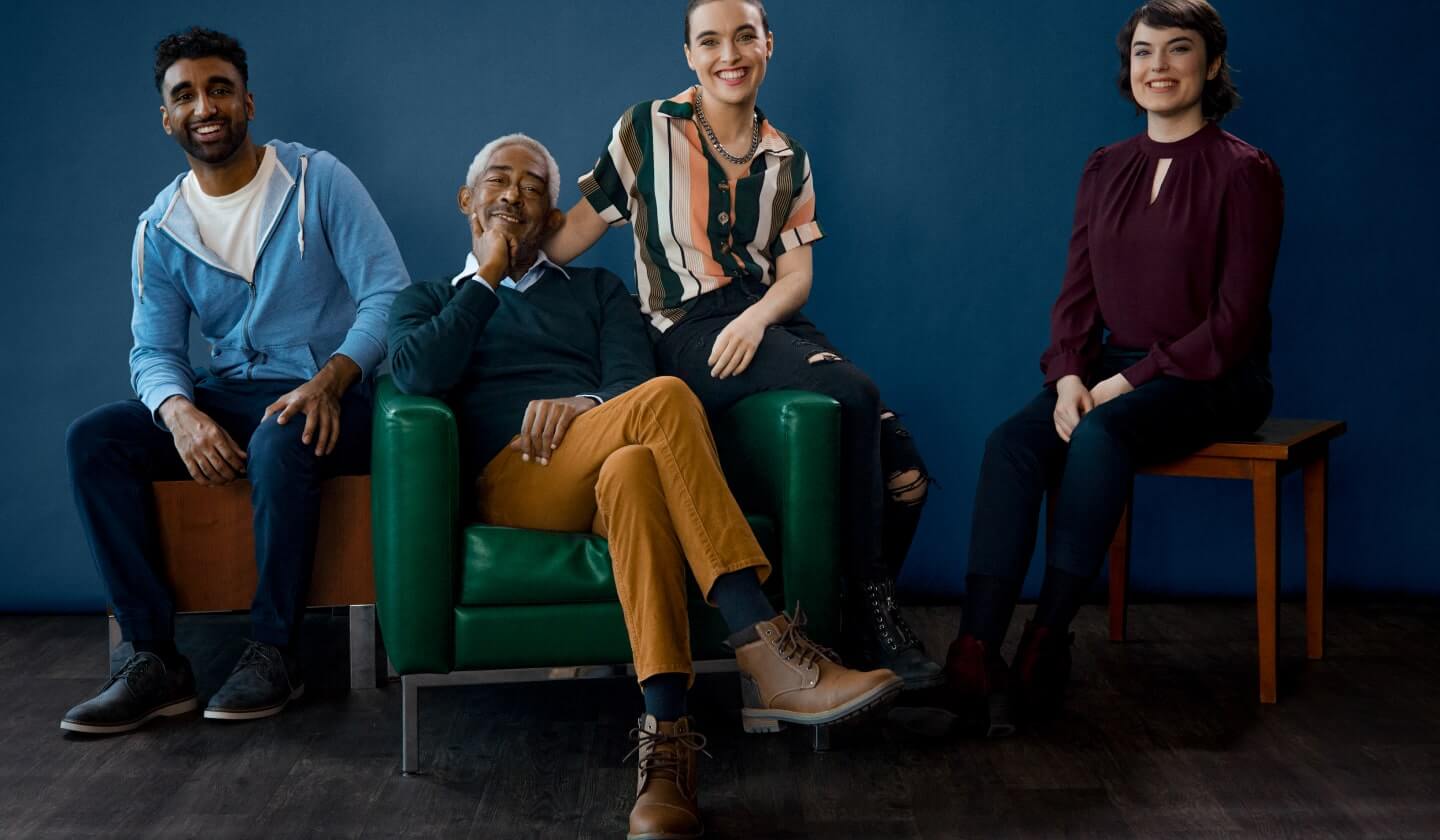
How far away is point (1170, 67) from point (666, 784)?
6.09ft

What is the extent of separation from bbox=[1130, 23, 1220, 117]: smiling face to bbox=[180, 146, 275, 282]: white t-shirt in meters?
1.97

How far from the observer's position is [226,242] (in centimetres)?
302

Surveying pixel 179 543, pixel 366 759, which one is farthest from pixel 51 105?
pixel 366 759

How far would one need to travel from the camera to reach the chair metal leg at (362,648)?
9.60 ft

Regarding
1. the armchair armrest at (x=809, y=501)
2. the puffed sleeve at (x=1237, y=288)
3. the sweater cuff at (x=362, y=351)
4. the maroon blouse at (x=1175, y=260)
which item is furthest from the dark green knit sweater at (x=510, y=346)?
the puffed sleeve at (x=1237, y=288)

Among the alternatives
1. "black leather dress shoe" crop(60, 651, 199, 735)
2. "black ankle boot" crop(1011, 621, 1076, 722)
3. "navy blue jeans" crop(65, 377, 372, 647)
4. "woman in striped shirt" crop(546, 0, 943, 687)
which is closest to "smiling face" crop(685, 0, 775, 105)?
"woman in striped shirt" crop(546, 0, 943, 687)

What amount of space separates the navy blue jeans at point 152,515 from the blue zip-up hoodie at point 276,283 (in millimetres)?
221

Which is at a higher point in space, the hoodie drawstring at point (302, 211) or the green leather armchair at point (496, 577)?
the hoodie drawstring at point (302, 211)

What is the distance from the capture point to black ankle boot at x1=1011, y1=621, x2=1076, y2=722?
2639 mm

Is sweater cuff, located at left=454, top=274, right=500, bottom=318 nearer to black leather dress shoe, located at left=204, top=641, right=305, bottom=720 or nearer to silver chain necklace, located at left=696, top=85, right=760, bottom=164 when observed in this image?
silver chain necklace, located at left=696, top=85, right=760, bottom=164

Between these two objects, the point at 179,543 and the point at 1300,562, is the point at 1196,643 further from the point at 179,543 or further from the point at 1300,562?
the point at 179,543

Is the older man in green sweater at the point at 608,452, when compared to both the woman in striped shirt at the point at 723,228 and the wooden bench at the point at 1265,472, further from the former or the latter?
the wooden bench at the point at 1265,472

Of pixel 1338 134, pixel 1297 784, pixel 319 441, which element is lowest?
pixel 1297 784

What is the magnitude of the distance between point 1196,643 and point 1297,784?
95 cm
